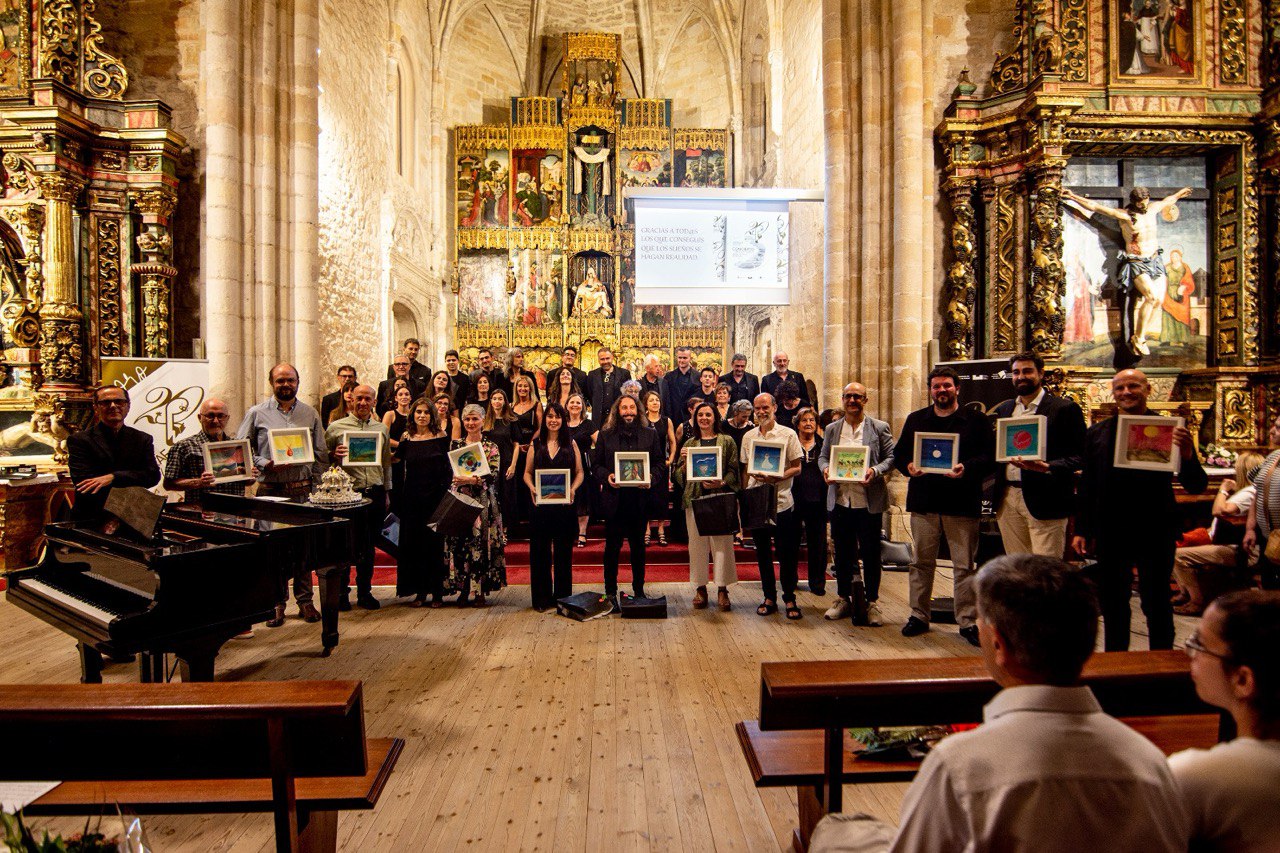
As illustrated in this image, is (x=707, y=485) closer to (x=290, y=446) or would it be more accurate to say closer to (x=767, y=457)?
(x=767, y=457)

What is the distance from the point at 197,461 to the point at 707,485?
357 cm

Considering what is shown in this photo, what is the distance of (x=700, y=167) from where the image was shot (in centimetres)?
1675

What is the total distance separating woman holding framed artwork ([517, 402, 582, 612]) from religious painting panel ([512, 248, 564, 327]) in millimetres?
10852

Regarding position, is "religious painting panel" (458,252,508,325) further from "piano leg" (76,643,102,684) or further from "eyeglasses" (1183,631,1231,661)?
"eyeglasses" (1183,631,1231,661)

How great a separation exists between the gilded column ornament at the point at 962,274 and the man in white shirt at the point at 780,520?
3528mm

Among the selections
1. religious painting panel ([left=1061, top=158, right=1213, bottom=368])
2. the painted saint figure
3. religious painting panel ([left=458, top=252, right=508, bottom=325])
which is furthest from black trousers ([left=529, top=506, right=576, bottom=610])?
religious painting panel ([left=458, top=252, right=508, bottom=325])

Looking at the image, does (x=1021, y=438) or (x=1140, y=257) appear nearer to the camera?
(x=1021, y=438)

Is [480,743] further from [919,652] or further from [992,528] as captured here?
[992,528]

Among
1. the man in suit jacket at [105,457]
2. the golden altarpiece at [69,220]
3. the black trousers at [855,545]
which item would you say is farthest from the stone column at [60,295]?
the black trousers at [855,545]

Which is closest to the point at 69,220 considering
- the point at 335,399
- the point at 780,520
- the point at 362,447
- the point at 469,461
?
the point at 335,399

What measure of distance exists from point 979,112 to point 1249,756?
843 cm

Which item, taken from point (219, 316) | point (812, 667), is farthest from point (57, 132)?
point (812, 667)

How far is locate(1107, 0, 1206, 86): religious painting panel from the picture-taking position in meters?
7.91

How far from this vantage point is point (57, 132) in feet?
23.0
